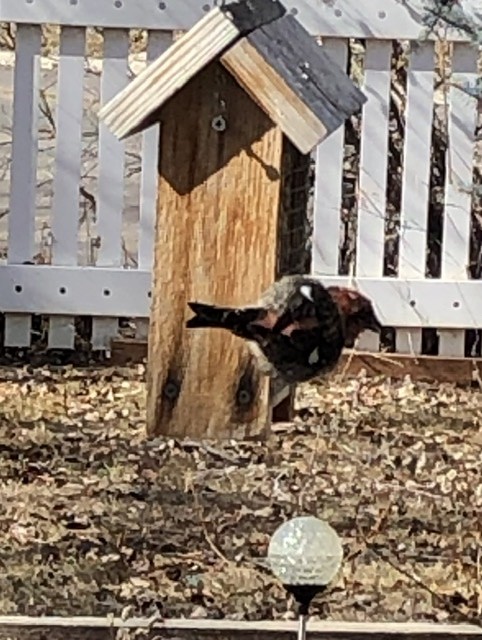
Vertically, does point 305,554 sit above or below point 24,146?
below

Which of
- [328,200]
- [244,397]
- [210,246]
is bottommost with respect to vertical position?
[244,397]

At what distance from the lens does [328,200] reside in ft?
16.2

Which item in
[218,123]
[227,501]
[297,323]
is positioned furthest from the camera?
[227,501]

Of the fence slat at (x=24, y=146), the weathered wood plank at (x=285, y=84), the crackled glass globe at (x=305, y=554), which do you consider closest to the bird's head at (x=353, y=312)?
the weathered wood plank at (x=285, y=84)

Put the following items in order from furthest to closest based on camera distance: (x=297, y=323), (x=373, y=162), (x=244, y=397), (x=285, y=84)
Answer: (x=373, y=162) → (x=244, y=397) → (x=285, y=84) → (x=297, y=323)

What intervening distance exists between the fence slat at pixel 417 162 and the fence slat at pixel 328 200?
0.66 ft

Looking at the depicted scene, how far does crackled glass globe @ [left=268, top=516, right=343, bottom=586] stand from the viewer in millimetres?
1800

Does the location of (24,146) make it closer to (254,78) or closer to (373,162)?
(373,162)

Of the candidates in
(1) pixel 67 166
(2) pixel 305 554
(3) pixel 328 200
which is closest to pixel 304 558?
(2) pixel 305 554

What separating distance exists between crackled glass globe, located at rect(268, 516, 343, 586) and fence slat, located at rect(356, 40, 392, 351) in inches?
123

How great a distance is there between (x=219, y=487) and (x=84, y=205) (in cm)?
218

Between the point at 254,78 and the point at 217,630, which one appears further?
the point at 254,78

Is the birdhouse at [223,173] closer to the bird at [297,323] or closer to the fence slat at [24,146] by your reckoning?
the bird at [297,323]

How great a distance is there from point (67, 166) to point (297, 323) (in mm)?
2847
